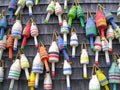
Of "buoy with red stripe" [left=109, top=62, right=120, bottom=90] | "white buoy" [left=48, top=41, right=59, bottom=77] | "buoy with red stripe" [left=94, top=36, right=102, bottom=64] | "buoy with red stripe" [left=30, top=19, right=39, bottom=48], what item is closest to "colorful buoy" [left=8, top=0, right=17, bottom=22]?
"buoy with red stripe" [left=30, top=19, right=39, bottom=48]

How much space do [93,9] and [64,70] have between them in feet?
2.75

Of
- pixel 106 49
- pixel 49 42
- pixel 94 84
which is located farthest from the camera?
pixel 49 42

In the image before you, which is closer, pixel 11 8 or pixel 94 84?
pixel 94 84

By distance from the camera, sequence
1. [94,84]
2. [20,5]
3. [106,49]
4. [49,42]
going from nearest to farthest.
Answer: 1. [94,84]
2. [106,49]
3. [49,42]
4. [20,5]

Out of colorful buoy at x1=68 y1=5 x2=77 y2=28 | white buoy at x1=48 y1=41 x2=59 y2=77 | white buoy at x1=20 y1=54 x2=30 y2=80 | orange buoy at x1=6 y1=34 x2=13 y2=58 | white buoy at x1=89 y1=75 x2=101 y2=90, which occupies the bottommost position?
white buoy at x1=89 y1=75 x2=101 y2=90

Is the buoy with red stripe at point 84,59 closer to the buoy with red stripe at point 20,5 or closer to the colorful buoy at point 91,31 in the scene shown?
the colorful buoy at point 91,31

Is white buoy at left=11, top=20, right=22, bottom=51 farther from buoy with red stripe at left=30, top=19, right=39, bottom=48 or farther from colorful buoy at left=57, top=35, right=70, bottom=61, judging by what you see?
colorful buoy at left=57, top=35, right=70, bottom=61

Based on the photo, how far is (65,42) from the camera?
245cm

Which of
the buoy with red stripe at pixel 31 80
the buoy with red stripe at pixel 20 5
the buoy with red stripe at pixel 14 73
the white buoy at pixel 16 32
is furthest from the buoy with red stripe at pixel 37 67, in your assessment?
the buoy with red stripe at pixel 20 5

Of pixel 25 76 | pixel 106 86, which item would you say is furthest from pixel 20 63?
pixel 106 86

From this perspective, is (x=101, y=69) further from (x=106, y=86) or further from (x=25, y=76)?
(x=25, y=76)

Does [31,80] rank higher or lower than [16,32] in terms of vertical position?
lower

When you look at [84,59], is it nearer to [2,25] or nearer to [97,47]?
[97,47]

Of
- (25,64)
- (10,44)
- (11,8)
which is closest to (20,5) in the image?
(11,8)
